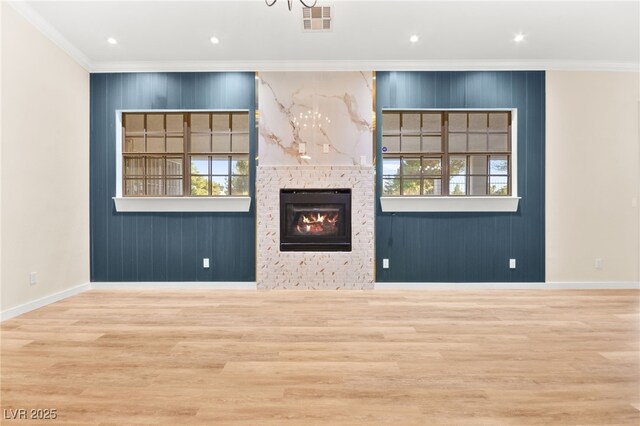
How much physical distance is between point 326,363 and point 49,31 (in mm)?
4409

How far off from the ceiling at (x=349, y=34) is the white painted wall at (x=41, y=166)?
1.07 feet

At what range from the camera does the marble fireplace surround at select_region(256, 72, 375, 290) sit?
4504 mm

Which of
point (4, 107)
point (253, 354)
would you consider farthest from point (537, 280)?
point (4, 107)

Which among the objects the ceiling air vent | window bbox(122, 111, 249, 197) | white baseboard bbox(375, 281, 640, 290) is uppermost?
the ceiling air vent

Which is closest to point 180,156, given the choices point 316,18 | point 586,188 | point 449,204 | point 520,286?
point 316,18

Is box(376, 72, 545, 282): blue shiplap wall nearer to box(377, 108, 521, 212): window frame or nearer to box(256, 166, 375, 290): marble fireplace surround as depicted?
box(377, 108, 521, 212): window frame

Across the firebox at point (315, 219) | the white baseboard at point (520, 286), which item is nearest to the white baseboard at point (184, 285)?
the firebox at point (315, 219)

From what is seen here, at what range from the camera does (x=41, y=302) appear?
3619mm

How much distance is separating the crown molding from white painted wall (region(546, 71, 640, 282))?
234 inches

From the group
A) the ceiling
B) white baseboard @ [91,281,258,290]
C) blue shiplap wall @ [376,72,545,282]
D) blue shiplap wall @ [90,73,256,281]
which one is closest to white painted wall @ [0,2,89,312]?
blue shiplap wall @ [90,73,256,281]

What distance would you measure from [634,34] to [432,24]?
237cm

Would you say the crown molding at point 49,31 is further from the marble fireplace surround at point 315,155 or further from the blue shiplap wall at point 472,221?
the blue shiplap wall at point 472,221

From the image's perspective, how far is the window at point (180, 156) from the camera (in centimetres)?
466

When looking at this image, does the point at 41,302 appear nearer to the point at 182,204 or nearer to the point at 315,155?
the point at 182,204
